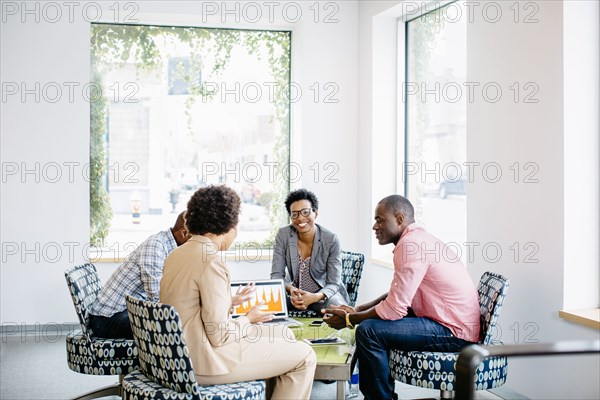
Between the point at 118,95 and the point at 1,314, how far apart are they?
2181 millimetres

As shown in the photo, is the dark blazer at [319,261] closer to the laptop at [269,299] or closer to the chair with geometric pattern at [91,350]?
the laptop at [269,299]

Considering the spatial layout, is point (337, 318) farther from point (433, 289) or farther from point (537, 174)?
point (537, 174)

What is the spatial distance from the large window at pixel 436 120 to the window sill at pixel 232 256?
1428mm

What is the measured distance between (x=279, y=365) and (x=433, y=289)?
40.0 inches

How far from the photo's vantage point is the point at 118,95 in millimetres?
6973

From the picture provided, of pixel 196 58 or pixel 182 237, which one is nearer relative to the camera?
pixel 182 237

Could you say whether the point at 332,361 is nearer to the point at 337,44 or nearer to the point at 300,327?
the point at 300,327

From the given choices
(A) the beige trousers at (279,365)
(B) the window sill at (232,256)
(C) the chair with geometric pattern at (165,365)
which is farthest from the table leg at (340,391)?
(B) the window sill at (232,256)

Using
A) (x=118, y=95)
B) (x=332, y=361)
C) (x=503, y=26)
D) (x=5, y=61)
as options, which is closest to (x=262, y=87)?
(x=118, y=95)

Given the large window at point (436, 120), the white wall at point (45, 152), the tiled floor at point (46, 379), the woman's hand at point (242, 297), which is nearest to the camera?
the woman's hand at point (242, 297)

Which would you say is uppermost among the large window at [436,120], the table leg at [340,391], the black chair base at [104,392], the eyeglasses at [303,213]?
the large window at [436,120]

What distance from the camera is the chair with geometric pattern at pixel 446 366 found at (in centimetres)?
367

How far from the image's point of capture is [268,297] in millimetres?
4551

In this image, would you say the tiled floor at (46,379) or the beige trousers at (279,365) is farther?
the tiled floor at (46,379)
